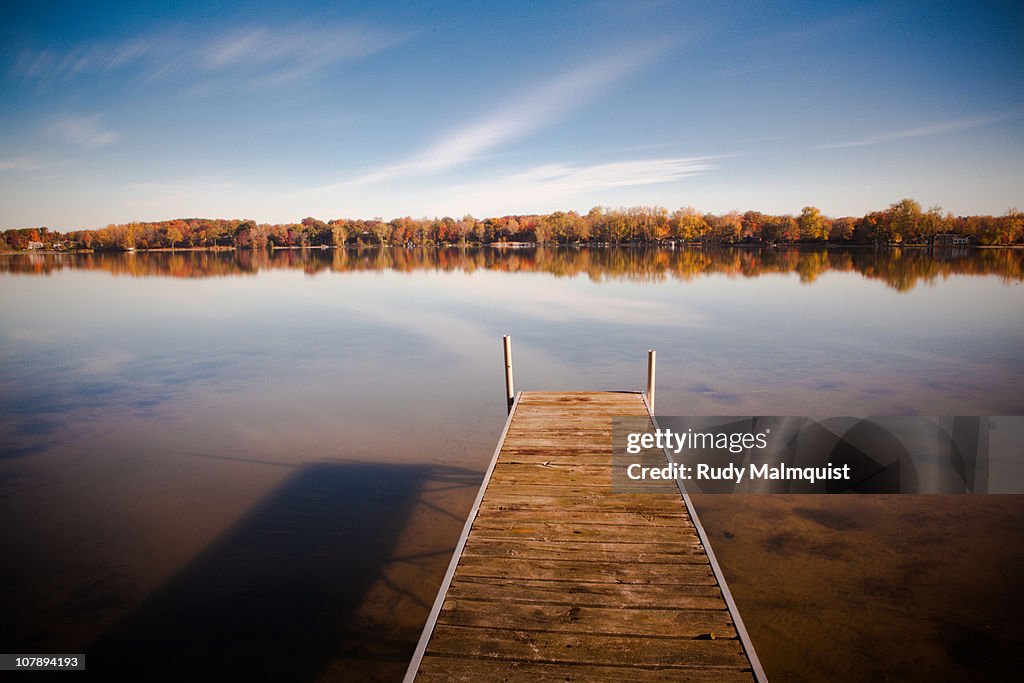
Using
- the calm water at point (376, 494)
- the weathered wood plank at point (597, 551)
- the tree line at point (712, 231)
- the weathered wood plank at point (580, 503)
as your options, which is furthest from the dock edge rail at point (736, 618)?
the tree line at point (712, 231)

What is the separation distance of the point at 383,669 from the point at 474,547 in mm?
1950

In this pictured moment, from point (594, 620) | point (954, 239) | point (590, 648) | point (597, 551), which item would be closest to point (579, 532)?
point (597, 551)

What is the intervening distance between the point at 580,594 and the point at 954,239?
620 ft

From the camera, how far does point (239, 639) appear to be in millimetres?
6281

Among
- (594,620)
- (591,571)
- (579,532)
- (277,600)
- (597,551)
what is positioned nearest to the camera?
(594,620)

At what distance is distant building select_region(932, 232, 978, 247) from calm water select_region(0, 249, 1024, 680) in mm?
152804

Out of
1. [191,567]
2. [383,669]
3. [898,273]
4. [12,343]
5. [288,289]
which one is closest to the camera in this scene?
[383,669]

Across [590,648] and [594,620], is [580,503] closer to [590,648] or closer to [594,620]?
[594,620]

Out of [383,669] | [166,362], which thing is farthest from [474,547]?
[166,362]

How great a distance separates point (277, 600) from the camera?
6.92 meters

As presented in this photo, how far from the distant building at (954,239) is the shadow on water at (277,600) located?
17958cm

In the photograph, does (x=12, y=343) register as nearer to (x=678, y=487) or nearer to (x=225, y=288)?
(x=225, y=288)

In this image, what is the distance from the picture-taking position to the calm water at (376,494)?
6.25 meters

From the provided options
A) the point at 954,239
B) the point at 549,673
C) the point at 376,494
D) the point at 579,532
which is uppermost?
the point at 954,239
